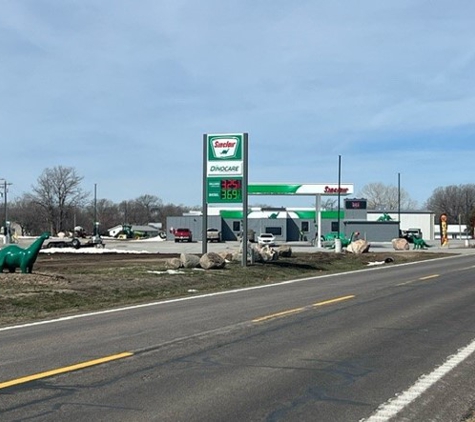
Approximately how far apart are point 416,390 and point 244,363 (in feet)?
7.54

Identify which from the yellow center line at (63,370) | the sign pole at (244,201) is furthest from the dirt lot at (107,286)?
the yellow center line at (63,370)

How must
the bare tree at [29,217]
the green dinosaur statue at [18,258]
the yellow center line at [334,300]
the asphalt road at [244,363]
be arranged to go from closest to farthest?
the asphalt road at [244,363]
the yellow center line at [334,300]
the green dinosaur statue at [18,258]
the bare tree at [29,217]

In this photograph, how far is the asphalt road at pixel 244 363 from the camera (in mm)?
6562

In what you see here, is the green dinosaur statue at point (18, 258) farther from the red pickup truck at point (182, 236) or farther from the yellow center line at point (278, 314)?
the red pickup truck at point (182, 236)

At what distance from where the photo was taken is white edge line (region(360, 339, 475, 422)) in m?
6.41

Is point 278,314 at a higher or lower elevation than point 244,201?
lower

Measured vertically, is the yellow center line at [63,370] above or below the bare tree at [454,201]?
below

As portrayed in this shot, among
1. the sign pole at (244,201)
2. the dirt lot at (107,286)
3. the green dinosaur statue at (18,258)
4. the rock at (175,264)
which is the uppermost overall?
the sign pole at (244,201)

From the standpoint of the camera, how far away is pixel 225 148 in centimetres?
3038

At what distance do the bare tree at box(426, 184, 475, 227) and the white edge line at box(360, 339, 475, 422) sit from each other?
6108 inches

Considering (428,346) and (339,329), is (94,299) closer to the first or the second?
(339,329)

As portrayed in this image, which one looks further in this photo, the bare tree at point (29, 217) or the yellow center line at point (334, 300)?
the bare tree at point (29, 217)

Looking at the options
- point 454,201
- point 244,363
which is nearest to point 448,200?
point 454,201

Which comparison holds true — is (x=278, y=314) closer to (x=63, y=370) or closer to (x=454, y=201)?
(x=63, y=370)
